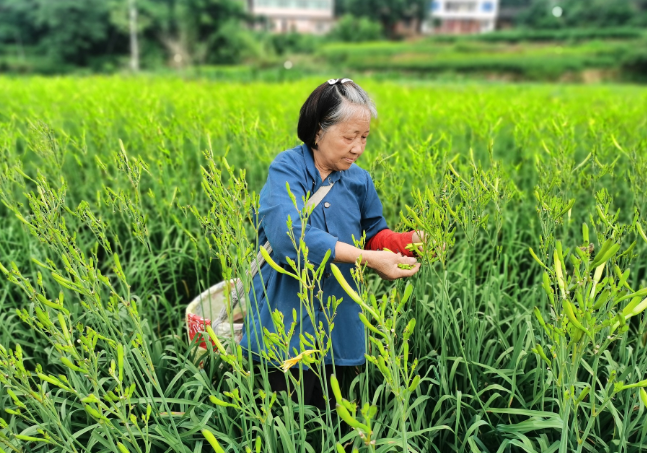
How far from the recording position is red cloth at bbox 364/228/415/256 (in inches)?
64.8

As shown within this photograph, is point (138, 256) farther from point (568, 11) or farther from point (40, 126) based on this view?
point (568, 11)

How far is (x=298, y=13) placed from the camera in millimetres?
67125

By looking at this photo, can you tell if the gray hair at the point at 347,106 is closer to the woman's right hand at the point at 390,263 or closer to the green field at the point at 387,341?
the green field at the point at 387,341

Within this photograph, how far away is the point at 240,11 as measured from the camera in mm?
40844

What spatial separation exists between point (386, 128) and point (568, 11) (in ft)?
217

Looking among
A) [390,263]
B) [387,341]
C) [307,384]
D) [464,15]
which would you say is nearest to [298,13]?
[464,15]

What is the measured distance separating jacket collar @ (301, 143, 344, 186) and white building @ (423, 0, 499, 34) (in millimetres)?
77210

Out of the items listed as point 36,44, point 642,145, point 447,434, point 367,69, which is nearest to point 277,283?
point 447,434

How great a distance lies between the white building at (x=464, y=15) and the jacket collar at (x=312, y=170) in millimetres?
77210

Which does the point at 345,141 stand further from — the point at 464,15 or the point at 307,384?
the point at 464,15

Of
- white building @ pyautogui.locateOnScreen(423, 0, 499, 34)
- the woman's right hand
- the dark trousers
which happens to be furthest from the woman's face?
white building @ pyautogui.locateOnScreen(423, 0, 499, 34)

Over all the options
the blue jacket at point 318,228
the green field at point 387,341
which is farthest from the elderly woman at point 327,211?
the green field at point 387,341

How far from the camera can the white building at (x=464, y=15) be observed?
236 feet

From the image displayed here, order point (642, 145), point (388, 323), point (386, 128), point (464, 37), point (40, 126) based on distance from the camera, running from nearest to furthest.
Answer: point (388, 323) < point (40, 126) < point (642, 145) < point (386, 128) < point (464, 37)
